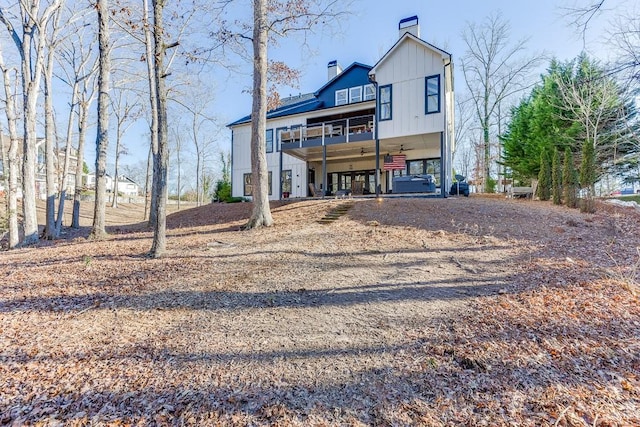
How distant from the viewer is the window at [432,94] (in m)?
13.2

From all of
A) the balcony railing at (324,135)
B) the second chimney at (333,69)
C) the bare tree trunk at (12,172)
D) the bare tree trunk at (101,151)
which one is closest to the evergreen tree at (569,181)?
the balcony railing at (324,135)

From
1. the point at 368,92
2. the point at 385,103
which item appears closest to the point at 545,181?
the point at 385,103

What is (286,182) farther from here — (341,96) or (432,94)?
(432,94)

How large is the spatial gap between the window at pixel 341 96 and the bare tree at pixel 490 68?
11928 mm

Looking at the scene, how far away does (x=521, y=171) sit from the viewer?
1959cm

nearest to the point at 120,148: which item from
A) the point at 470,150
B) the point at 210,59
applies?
the point at 210,59

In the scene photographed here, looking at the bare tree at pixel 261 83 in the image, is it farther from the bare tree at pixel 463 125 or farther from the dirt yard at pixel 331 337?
the bare tree at pixel 463 125

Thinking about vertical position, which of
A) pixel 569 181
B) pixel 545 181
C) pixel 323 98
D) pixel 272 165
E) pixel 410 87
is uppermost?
pixel 323 98

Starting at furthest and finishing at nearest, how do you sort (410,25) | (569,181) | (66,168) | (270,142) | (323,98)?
1. (270,142)
2. (323,98)
3. (410,25)
4. (66,168)
5. (569,181)

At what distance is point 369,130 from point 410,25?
247 inches

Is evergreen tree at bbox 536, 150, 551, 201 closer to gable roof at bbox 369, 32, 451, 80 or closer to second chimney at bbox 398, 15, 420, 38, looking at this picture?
gable roof at bbox 369, 32, 451, 80

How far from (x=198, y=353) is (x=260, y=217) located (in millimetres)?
6476

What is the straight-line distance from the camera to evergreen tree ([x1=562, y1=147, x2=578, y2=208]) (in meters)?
11.2

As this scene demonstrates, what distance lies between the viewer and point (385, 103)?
14211 millimetres
